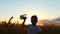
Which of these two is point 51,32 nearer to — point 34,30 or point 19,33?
point 19,33

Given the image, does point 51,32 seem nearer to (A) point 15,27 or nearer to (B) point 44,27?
(B) point 44,27

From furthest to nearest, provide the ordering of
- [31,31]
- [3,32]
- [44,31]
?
[44,31]
[3,32]
[31,31]

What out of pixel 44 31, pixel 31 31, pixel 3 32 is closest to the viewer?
pixel 31 31

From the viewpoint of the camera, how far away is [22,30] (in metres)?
9.40

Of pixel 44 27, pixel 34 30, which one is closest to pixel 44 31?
pixel 44 27

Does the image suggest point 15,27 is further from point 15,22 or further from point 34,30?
point 34,30

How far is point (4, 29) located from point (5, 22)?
32 centimetres

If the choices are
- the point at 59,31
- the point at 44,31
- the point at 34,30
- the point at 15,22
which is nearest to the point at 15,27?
the point at 15,22

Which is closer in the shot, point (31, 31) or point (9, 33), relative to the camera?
point (31, 31)

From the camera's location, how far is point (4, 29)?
9.08 m

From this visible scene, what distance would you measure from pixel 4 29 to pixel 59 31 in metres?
3.35

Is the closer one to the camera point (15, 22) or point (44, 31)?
point (15, 22)

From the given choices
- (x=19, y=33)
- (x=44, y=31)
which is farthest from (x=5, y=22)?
(x=44, y=31)

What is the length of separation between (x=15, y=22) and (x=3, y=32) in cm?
69
